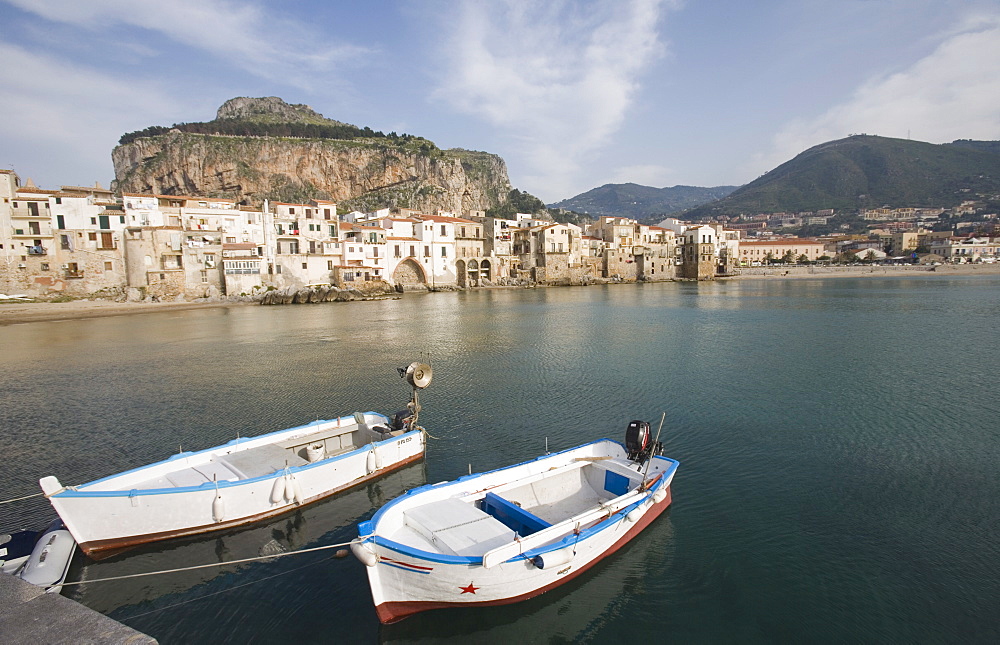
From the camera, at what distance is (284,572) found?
24.8 feet

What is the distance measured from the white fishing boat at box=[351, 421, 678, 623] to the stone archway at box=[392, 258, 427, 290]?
5571cm

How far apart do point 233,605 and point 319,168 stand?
401 feet

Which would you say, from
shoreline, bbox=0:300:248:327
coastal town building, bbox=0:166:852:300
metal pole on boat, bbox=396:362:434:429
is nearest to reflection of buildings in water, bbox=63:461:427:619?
metal pole on boat, bbox=396:362:434:429

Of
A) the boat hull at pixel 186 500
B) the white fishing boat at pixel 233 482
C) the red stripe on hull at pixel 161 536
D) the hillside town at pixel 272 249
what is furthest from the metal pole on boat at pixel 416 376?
the hillside town at pixel 272 249

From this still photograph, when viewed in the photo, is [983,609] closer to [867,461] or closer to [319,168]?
[867,461]

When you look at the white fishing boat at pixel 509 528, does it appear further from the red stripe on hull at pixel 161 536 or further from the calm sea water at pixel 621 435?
the red stripe on hull at pixel 161 536

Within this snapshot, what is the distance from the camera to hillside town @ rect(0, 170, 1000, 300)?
4522 centimetres

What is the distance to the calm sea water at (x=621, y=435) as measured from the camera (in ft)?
21.7

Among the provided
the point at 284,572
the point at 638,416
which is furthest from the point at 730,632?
the point at 638,416

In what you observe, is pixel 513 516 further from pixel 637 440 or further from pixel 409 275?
pixel 409 275

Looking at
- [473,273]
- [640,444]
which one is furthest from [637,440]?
[473,273]

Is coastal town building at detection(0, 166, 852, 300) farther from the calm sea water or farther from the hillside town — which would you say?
the calm sea water

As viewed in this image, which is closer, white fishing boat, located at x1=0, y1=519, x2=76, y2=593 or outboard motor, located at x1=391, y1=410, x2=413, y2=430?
white fishing boat, located at x1=0, y1=519, x2=76, y2=593

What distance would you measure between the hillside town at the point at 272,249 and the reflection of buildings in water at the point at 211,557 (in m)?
48.1
